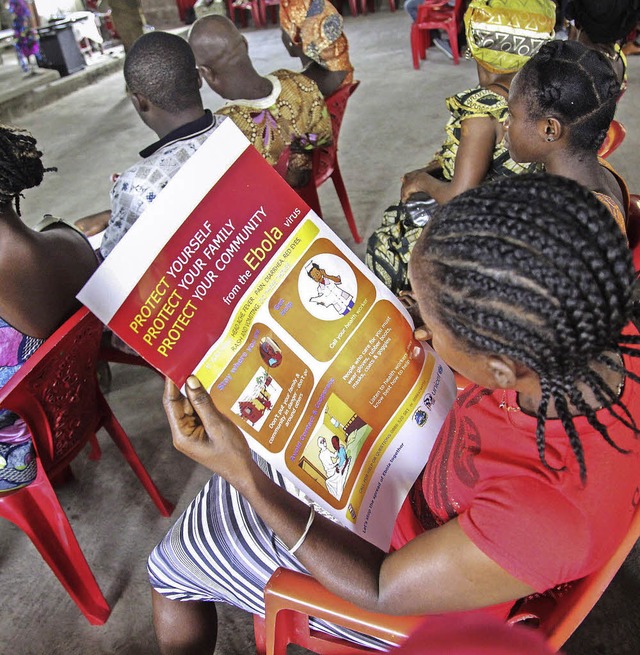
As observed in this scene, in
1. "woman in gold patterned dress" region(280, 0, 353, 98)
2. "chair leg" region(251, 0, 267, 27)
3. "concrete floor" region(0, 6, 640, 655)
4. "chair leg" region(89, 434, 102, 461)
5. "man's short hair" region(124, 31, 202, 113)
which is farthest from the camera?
"chair leg" region(251, 0, 267, 27)

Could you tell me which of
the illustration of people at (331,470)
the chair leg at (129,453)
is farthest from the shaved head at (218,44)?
the illustration of people at (331,470)

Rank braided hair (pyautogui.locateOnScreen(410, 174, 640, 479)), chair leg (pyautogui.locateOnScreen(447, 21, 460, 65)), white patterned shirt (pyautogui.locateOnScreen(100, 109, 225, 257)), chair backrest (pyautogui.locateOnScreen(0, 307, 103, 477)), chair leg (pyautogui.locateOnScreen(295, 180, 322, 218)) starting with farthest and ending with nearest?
chair leg (pyautogui.locateOnScreen(447, 21, 460, 65)), chair leg (pyautogui.locateOnScreen(295, 180, 322, 218)), white patterned shirt (pyautogui.locateOnScreen(100, 109, 225, 257)), chair backrest (pyautogui.locateOnScreen(0, 307, 103, 477)), braided hair (pyautogui.locateOnScreen(410, 174, 640, 479))

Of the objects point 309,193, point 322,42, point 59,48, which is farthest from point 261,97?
point 59,48

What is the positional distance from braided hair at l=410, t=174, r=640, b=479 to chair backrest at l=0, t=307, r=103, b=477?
869 mm

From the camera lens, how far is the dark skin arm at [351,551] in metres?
0.77

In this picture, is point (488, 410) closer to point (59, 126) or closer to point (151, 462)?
point (151, 462)

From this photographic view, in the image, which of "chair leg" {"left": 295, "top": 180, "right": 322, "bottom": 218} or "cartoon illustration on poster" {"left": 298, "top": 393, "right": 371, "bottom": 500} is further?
"chair leg" {"left": 295, "top": 180, "right": 322, "bottom": 218}

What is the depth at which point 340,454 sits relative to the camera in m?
1.02

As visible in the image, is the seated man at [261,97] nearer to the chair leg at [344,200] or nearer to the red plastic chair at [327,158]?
the red plastic chair at [327,158]

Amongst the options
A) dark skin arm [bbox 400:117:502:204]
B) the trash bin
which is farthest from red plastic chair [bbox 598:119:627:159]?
the trash bin

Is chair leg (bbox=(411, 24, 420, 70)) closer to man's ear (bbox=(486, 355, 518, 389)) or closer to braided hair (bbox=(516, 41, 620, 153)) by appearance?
braided hair (bbox=(516, 41, 620, 153))

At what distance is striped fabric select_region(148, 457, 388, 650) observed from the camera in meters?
1.11

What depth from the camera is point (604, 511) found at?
74 cm

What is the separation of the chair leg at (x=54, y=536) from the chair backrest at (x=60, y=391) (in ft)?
0.22
